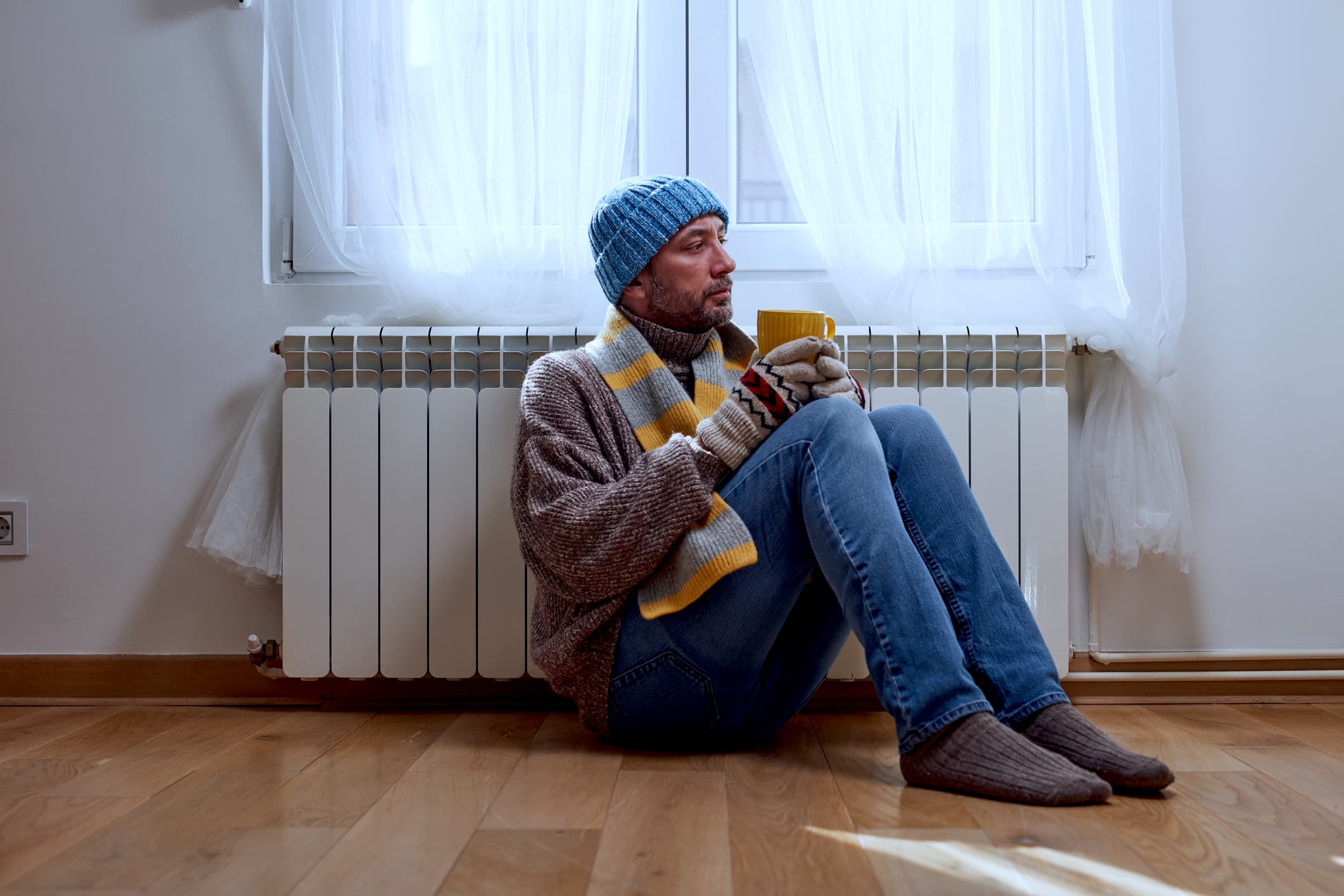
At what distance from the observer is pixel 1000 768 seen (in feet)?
3.51

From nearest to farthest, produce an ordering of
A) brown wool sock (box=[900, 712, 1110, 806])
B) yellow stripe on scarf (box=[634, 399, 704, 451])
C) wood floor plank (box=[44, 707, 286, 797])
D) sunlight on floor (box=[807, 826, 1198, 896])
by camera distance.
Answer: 1. sunlight on floor (box=[807, 826, 1198, 896])
2. brown wool sock (box=[900, 712, 1110, 806])
3. wood floor plank (box=[44, 707, 286, 797])
4. yellow stripe on scarf (box=[634, 399, 704, 451])

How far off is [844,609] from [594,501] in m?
0.34

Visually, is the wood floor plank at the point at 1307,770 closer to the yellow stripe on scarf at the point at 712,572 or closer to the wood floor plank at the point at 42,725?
the yellow stripe on scarf at the point at 712,572

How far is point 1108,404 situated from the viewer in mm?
1772

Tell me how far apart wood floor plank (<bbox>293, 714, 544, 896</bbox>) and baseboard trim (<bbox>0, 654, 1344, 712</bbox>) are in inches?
9.7

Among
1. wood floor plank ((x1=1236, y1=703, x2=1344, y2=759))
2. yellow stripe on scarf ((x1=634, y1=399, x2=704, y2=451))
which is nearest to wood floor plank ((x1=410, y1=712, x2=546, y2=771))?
yellow stripe on scarf ((x1=634, y1=399, x2=704, y2=451))

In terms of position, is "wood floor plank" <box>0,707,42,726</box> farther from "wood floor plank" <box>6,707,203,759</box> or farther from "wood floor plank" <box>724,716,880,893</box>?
"wood floor plank" <box>724,716,880,893</box>

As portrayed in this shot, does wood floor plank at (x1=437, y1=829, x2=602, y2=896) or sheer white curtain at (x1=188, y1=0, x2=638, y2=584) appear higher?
sheer white curtain at (x1=188, y1=0, x2=638, y2=584)

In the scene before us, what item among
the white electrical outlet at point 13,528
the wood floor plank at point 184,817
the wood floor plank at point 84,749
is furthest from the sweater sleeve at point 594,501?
the white electrical outlet at point 13,528

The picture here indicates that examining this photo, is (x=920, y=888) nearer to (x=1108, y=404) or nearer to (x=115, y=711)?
(x=1108, y=404)

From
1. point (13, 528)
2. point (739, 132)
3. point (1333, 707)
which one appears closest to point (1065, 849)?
point (1333, 707)

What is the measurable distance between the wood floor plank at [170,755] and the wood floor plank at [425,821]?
302 millimetres

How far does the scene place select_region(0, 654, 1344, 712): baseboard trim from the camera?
1.78 m

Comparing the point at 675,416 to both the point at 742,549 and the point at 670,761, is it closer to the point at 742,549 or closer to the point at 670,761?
the point at 742,549
